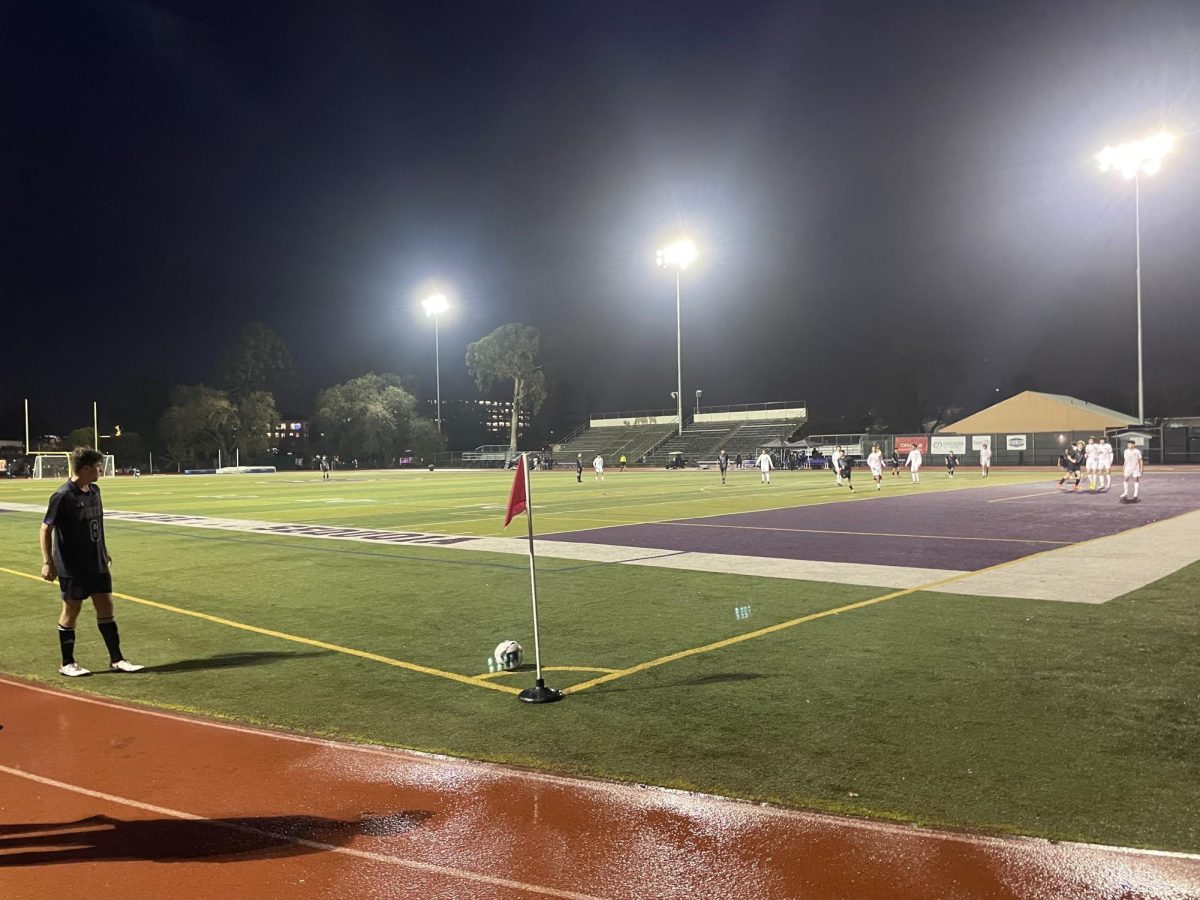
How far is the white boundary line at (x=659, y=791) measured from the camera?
12.4ft

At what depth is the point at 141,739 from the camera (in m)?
5.51

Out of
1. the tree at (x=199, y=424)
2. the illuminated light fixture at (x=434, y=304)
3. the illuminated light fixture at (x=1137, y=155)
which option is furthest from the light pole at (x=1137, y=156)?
the tree at (x=199, y=424)

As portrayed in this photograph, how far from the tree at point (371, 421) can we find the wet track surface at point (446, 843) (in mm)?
82633

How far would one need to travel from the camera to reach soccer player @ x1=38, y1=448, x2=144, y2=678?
693 centimetres

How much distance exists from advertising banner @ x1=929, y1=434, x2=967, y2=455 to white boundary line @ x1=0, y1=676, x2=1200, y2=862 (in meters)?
58.9

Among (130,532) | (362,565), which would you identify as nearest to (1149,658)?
(362,565)

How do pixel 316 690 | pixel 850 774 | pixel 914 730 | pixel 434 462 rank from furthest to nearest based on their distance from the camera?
pixel 434 462 < pixel 316 690 < pixel 914 730 < pixel 850 774

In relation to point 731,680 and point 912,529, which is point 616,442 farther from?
point 731,680

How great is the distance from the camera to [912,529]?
57.3 feet

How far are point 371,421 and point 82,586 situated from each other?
8000 centimetres

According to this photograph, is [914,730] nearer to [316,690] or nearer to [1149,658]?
[1149,658]

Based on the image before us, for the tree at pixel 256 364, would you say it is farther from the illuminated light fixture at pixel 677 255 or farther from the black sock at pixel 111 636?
the black sock at pixel 111 636

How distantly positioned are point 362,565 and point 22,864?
9.59 m

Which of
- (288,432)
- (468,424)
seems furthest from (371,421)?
(288,432)
